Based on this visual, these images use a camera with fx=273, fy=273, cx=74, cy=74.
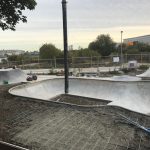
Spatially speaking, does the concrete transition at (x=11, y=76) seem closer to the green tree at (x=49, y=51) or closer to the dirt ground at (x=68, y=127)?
the dirt ground at (x=68, y=127)

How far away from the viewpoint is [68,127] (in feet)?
24.0

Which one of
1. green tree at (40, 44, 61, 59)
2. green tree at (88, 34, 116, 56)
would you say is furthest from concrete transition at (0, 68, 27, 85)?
green tree at (88, 34, 116, 56)

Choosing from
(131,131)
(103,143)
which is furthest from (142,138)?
(103,143)

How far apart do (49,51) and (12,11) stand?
40.7 m

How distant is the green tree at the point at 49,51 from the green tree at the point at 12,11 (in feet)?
129

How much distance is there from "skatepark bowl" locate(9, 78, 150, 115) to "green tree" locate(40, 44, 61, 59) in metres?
34.2

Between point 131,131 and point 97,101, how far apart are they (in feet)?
13.0

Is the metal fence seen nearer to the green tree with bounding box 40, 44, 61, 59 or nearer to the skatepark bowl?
the green tree with bounding box 40, 44, 61, 59

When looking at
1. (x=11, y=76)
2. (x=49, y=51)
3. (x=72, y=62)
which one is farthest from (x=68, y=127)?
(x=49, y=51)

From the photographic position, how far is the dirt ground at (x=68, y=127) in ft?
20.5

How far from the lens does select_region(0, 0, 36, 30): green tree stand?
26.5 ft

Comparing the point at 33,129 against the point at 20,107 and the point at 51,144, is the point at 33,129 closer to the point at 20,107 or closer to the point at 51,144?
the point at 51,144

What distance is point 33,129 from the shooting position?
7238mm

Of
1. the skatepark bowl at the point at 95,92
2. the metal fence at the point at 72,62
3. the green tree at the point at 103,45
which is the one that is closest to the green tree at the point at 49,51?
the metal fence at the point at 72,62
